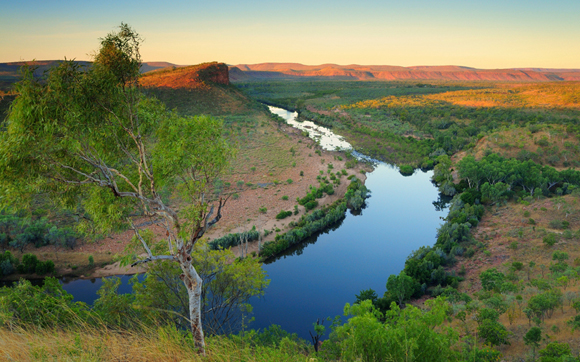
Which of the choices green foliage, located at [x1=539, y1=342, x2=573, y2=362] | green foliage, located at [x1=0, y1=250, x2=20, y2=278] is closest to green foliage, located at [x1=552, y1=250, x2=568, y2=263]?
green foliage, located at [x1=539, y1=342, x2=573, y2=362]

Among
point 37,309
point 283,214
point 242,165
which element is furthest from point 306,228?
point 37,309

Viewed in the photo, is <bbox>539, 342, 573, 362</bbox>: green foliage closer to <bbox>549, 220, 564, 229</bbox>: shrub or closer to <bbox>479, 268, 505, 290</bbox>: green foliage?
<bbox>479, 268, 505, 290</bbox>: green foliage

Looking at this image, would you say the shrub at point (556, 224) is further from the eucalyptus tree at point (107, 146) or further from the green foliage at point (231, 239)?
the eucalyptus tree at point (107, 146)

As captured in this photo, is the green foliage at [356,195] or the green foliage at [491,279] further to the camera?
the green foliage at [356,195]

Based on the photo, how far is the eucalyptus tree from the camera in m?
7.13

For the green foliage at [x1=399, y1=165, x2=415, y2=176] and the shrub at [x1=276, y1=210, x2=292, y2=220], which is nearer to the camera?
the shrub at [x1=276, y1=210, x2=292, y2=220]

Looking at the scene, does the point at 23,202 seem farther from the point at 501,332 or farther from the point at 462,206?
the point at 462,206

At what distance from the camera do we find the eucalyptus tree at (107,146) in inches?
281

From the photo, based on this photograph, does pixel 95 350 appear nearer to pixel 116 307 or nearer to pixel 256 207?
pixel 116 307

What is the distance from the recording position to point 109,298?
13.5m

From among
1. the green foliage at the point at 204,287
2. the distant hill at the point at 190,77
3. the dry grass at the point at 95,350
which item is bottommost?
the green foliage at the point at 204,287

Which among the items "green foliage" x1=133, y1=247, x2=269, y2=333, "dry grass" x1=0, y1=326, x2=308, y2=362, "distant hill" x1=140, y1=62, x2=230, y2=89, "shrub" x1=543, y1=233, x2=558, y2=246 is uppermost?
"distant hill" x1=140, y1=62, x2=230, y2=89

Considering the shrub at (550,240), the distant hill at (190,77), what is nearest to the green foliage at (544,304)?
the shrub at (550,240)

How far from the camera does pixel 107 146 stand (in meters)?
8.93
